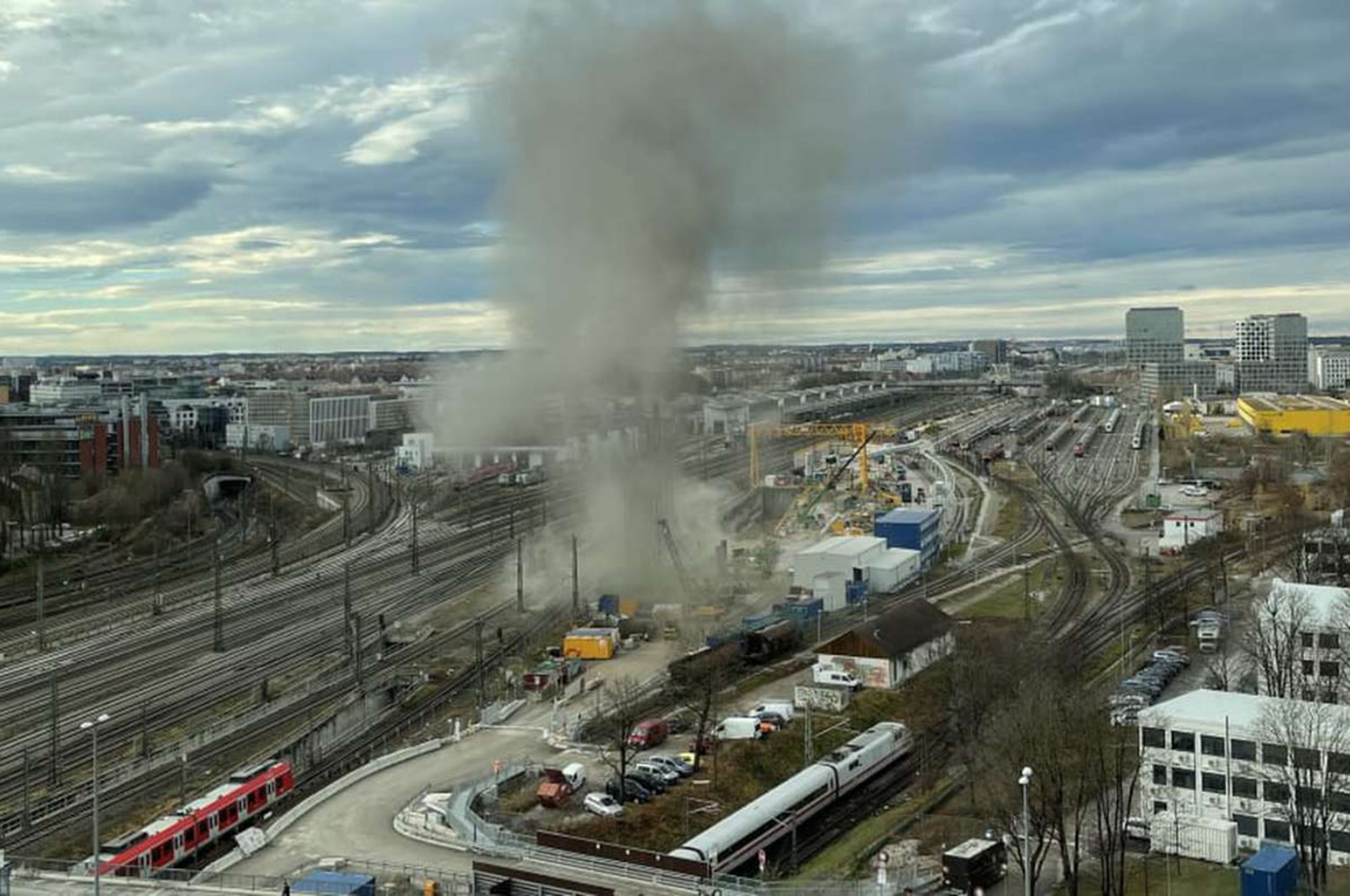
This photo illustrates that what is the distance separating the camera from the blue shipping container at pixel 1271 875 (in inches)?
398

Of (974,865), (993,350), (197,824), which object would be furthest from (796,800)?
(993,350)

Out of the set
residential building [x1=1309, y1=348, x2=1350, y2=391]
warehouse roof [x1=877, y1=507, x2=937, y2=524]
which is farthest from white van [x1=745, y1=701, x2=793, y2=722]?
residential building [x1=1309, y1=348, x2=1350, y2=391]

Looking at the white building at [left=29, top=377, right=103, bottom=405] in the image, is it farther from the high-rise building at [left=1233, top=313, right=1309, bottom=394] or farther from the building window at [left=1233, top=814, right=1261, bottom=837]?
the high-rise building at [left=1233, top=313, right=1309, bottom=394]

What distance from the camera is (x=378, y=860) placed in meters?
11.5

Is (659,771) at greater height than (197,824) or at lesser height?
lesser

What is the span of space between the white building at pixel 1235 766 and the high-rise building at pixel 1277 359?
10008 centimetres

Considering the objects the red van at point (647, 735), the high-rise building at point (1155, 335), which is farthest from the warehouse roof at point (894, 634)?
the high-rise building at point (1155, 335)

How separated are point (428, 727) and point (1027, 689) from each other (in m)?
8.03

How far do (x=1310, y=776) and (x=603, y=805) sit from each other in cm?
674

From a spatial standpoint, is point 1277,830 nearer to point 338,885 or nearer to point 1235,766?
point 1235,766

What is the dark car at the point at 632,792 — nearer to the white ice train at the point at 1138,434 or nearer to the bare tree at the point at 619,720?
the bare tree at the point at 619,720

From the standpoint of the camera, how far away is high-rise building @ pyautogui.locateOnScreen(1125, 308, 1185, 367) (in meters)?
128

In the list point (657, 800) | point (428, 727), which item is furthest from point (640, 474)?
point (657, 800)

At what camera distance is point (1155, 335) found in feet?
426
